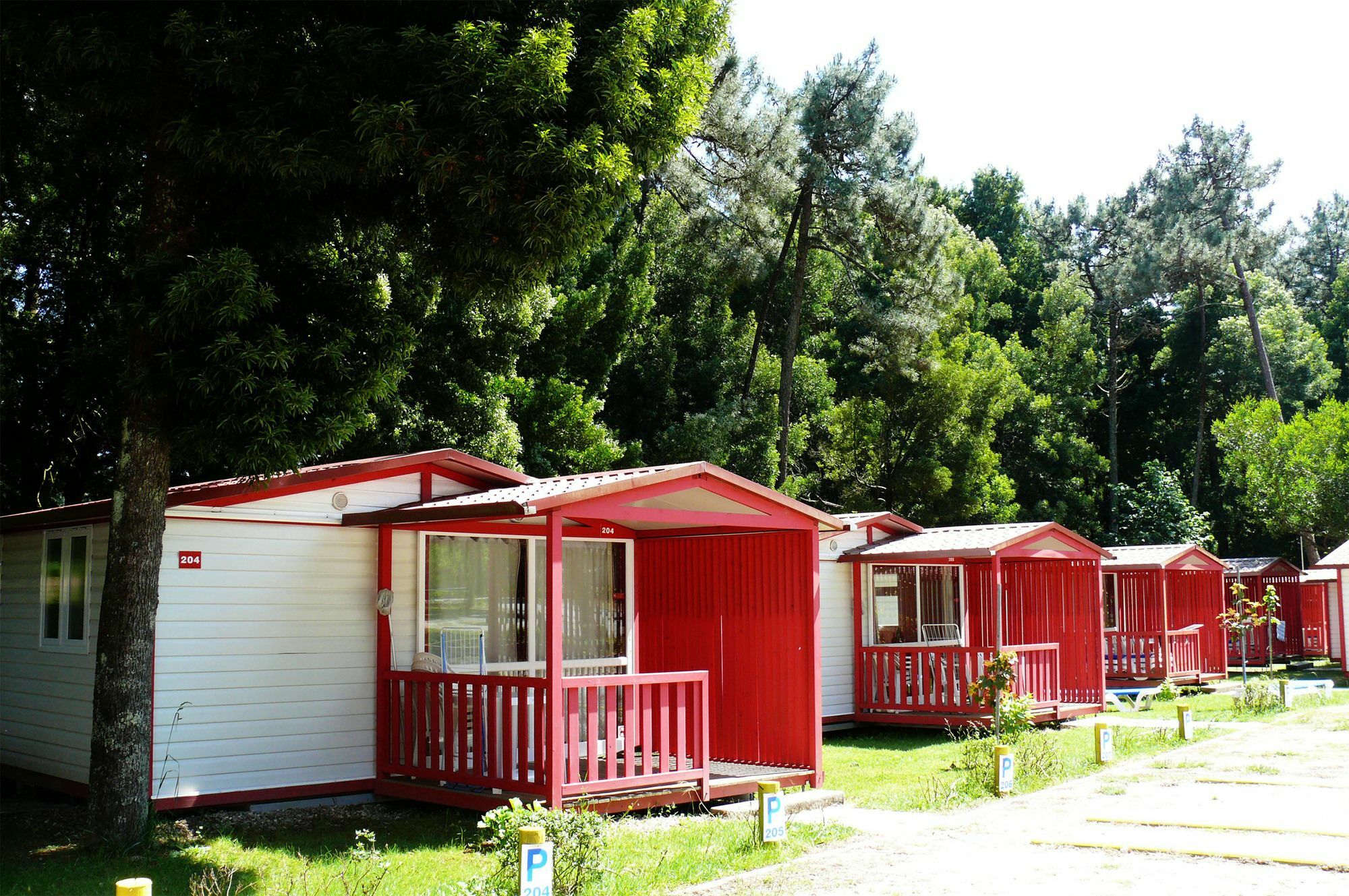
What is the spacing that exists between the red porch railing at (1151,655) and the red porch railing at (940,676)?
18.7 ft

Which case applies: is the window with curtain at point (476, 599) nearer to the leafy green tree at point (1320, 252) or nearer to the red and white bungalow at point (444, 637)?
the red and white bungalow at point (444, 637)

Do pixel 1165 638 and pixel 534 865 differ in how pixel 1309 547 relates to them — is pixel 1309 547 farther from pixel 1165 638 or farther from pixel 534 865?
pixel 534 865

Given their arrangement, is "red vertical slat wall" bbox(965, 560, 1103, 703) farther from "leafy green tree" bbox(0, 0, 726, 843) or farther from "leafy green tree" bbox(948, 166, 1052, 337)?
"leafy green tree" bbox(948, 166, 1052, 337)

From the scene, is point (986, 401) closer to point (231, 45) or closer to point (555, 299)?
point (555, 299)

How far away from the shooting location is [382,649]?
410 inches

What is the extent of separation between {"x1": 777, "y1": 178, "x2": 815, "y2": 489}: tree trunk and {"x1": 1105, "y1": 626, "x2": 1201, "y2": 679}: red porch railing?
783 cm

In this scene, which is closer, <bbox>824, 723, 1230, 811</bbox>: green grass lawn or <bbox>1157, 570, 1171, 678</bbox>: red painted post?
<bbox>824, 723, 1230, 811</bbox>: green grass lawn

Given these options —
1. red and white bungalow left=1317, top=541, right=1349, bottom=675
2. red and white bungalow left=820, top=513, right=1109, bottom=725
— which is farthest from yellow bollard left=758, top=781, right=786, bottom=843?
red and white bungalow left=1317, top=541, right=1349, bottom=675

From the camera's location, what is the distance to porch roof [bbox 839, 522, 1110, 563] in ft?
50.4

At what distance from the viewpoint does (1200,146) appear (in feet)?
133

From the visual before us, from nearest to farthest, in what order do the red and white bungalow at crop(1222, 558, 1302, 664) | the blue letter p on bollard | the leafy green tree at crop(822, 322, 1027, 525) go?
the blue letter p on bollard → the red and white bungalow at crop(1222, 558, 1302, 664) → the leafy green tree at crop(822, 322, 1027, 525)

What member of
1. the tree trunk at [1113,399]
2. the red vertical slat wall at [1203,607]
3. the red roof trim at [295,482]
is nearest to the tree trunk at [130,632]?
the red roof trim at [295,482]

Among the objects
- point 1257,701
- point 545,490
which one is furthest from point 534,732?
point 1257,701

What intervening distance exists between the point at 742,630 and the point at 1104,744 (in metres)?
4.17
